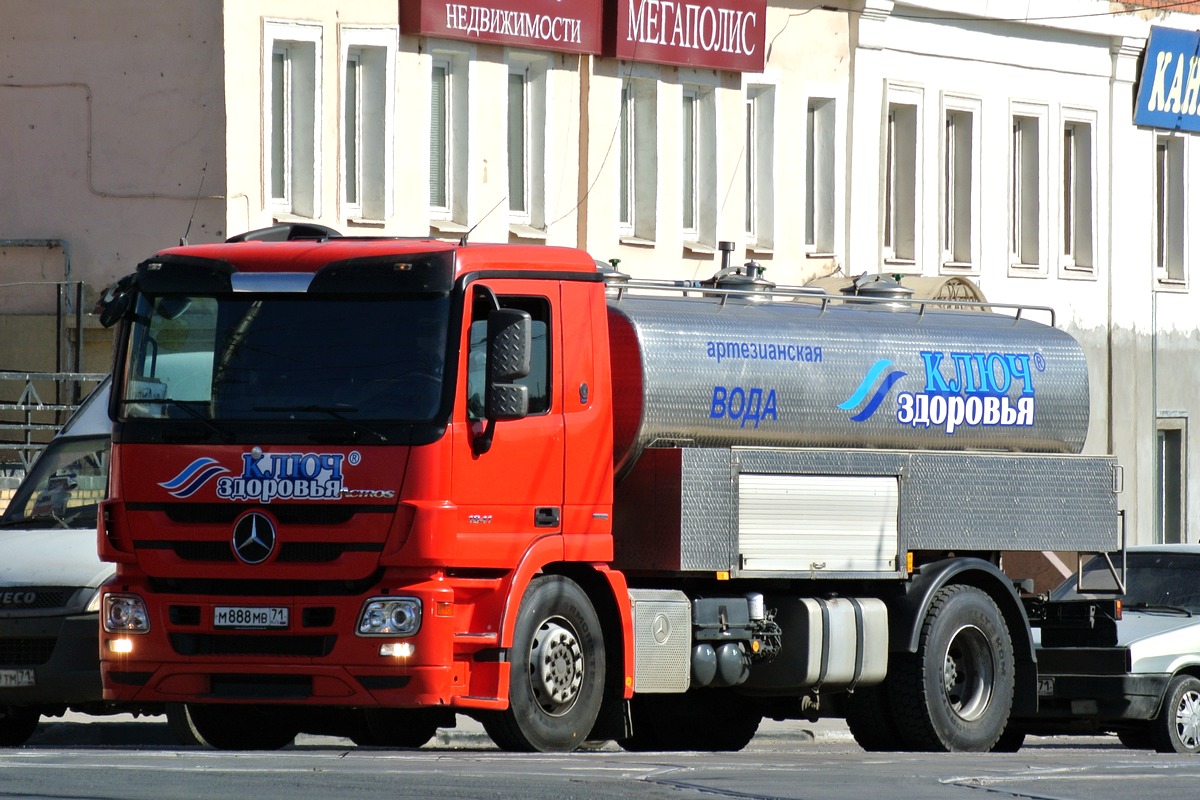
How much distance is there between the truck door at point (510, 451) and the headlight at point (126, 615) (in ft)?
5.53

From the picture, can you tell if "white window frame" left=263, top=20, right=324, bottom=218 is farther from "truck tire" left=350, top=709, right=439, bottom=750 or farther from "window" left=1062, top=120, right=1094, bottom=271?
"window" left=1062, top=120, right=1094, bottom=271

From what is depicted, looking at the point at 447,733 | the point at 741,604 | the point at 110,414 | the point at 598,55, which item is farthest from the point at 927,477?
the point at 598,55

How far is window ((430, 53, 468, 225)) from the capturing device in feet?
83.3

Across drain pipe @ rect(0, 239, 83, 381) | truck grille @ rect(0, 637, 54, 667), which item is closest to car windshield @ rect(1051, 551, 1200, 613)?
truck grille @ rect(0, 637, 54, 667)

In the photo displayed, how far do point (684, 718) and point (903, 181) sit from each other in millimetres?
16095

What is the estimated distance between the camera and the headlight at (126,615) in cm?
1286

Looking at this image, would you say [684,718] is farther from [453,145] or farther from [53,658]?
[453,145]

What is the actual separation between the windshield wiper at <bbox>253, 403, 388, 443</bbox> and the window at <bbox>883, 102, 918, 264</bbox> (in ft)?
61.4

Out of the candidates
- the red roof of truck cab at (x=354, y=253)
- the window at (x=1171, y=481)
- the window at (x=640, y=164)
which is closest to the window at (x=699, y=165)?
the window at (x=640, y=164)

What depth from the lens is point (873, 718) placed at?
1557 cm

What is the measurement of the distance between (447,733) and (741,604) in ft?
11.3

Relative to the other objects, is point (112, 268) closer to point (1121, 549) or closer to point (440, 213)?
point (440, 213)

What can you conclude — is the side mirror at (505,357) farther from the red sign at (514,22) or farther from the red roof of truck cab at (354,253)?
the red sign at (514,22)

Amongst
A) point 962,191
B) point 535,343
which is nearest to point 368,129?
point 962,191
